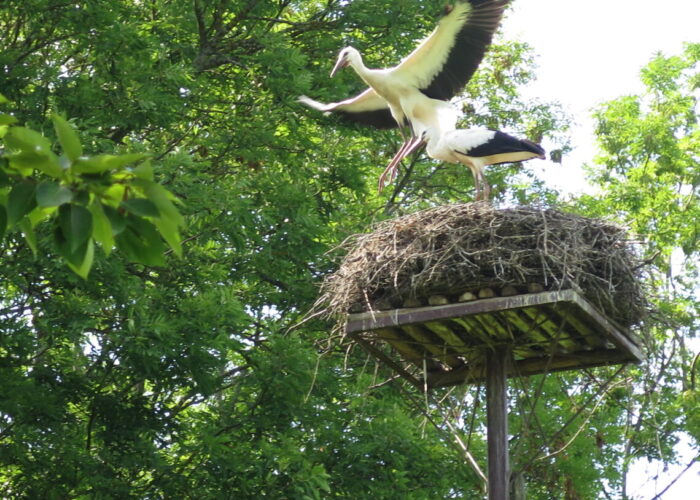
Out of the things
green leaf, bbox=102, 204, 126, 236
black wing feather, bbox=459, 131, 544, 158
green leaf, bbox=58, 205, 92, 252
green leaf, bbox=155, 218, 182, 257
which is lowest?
green leaf, bbox=58, 205, 92, 252

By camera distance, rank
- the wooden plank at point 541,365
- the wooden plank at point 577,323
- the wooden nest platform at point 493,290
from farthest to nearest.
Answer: the wooden plank at point 541,365 < the wooden nest platform at point 493,290 < the wooden plank at point 577,323

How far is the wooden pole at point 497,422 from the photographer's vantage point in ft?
22.0

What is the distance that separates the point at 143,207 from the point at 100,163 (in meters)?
0.14

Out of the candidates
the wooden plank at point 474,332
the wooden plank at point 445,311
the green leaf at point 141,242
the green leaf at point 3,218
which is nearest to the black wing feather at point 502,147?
the wooden plank at point 474,332

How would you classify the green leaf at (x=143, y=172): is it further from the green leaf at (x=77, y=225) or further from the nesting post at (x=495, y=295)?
the nesting post at (x=495, y=295)

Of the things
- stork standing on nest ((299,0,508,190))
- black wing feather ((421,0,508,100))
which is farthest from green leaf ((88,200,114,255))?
black wing feather ((421,0,508,100))

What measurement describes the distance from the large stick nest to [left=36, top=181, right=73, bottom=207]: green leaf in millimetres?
4069

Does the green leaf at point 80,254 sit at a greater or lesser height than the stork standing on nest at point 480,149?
lesser

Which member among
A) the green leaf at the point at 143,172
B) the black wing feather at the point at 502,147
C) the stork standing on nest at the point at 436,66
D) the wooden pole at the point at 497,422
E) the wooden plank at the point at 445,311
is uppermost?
the stork standing on nest at the point at 436,66

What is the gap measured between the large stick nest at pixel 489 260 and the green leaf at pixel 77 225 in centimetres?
404

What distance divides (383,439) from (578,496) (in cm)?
506

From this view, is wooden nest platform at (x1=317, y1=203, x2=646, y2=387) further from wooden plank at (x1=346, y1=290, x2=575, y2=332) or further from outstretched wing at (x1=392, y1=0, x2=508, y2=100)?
outstretched wing at (x1=392, y1=0, x2=508, y2=100)

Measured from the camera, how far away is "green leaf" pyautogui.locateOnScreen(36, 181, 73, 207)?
264cm

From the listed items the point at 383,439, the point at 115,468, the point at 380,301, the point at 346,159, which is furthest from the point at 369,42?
the point at 380,301
